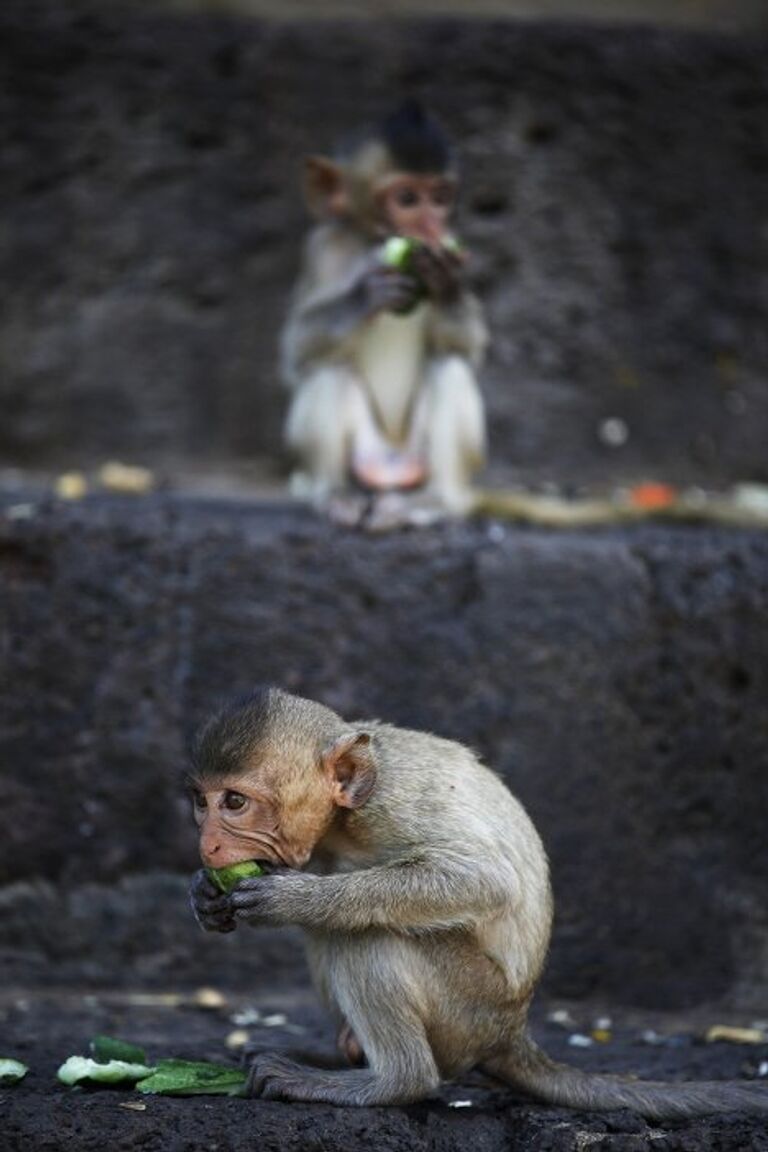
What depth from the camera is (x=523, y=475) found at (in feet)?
34.1

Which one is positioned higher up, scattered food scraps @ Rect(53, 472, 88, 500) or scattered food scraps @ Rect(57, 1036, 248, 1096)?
scattered food scraps @ Rect(53, 472, 88, 500)

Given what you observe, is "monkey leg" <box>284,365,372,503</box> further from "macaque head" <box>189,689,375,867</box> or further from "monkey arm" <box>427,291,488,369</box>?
"macaque head" <box>189,689,375,867</box>

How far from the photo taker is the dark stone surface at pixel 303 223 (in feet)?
32.9

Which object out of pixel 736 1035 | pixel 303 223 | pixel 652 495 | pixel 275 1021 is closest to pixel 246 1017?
pixel 275 1021

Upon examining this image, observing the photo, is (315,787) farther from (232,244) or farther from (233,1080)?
(232,244)

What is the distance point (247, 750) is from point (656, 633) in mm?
2955

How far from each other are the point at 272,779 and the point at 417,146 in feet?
13.3

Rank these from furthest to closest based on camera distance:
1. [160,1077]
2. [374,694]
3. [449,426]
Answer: [449,426], [374,694], [160,1077]

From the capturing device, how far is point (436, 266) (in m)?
8.12

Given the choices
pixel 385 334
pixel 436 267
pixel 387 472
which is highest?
pixel 436 267

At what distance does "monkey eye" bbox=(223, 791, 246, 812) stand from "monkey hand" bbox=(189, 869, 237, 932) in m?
0.20

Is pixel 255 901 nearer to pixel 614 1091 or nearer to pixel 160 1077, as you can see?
pixel 160 1077

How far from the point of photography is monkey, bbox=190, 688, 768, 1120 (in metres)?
4.93

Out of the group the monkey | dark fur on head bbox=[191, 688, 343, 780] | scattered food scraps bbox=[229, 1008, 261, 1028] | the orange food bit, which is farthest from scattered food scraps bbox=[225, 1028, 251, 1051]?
the orange food bit
